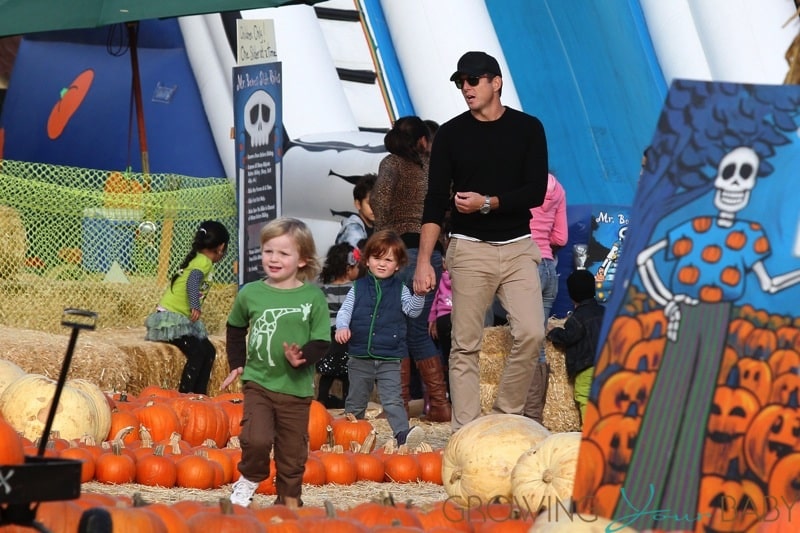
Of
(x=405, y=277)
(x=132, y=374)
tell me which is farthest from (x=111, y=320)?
(x=405, y=277)

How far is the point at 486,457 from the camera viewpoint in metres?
5.69

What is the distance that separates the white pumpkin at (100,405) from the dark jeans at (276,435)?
6.24 ft

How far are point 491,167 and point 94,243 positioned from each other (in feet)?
16.7

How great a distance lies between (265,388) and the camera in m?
5.80

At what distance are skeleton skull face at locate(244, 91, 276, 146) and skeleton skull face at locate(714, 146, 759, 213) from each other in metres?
7.20

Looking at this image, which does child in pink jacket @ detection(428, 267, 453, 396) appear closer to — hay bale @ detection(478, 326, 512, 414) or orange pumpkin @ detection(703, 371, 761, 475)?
hay bale @ detection(478, 326, 512, 414)

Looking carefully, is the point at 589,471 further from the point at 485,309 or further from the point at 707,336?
the point at 485,309

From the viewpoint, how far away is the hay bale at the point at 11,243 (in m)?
11.1

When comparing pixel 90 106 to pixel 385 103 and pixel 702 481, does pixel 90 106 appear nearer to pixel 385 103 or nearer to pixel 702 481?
pixel 385 103

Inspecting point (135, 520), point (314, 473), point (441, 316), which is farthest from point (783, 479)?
point (441, 316)

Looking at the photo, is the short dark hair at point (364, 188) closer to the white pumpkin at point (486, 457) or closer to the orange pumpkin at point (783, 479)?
the white pumpkin at point (486, 457)

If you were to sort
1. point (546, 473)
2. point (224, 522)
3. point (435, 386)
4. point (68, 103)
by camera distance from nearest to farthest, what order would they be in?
point (224, 522), point (546, 473), point (435, 386), point (68, 103)

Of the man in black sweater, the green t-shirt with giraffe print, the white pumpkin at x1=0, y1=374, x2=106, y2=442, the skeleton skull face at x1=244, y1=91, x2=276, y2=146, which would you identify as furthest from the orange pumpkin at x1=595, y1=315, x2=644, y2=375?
the skeleton skull face at x1=244, y1=91, x2=276, y2=146

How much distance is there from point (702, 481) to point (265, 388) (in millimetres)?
2459
